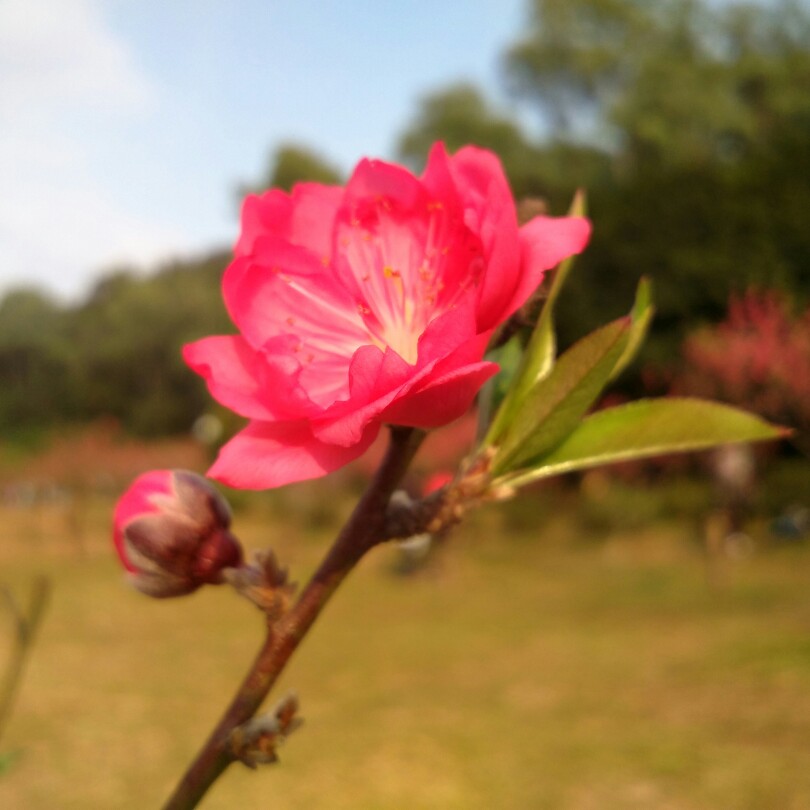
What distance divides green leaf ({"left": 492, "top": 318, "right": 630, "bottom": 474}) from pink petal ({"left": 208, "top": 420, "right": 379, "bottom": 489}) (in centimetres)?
6

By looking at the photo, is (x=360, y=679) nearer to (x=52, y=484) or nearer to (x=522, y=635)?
(x=522, y=635)

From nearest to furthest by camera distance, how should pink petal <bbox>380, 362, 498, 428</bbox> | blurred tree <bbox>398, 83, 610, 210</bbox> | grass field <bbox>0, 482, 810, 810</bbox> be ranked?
pink petal <bbox>380, 362, 498, 428</bbox> → grass field <bbox>0, 482, 810, 810</bbox> → blurred tree <bbox>398, 83, 610, 210</bbox>

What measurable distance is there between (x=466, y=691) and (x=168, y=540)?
2.78 metres

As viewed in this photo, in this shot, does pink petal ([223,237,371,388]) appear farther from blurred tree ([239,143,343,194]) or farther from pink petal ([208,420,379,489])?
blurred tree ([239,143,343,194])

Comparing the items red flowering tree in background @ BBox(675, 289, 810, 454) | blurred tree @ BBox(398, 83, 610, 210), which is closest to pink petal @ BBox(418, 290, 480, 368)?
red flowering tree in background @ BBox(675, 289, 810, 454)

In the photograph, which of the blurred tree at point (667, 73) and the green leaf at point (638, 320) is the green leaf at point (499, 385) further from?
the blurred tree at point (667, 73)

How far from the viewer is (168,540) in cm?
29

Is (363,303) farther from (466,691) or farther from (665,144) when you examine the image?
(665,144)

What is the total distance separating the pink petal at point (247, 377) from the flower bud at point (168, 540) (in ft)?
0.14

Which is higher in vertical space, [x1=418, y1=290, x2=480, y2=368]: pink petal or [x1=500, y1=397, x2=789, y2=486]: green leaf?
[x1=500, y1=397, x2=789, y2=486]: green leaf

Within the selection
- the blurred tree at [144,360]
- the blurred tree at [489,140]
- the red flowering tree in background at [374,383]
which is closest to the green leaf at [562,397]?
the red flowering tree in background at [374,383]

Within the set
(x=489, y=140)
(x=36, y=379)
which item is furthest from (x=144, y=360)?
(x=489, y=140)

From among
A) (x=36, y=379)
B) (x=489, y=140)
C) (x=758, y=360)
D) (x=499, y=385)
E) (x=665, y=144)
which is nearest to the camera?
(x=499, y=385)

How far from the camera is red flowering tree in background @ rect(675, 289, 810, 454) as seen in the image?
4.08m
